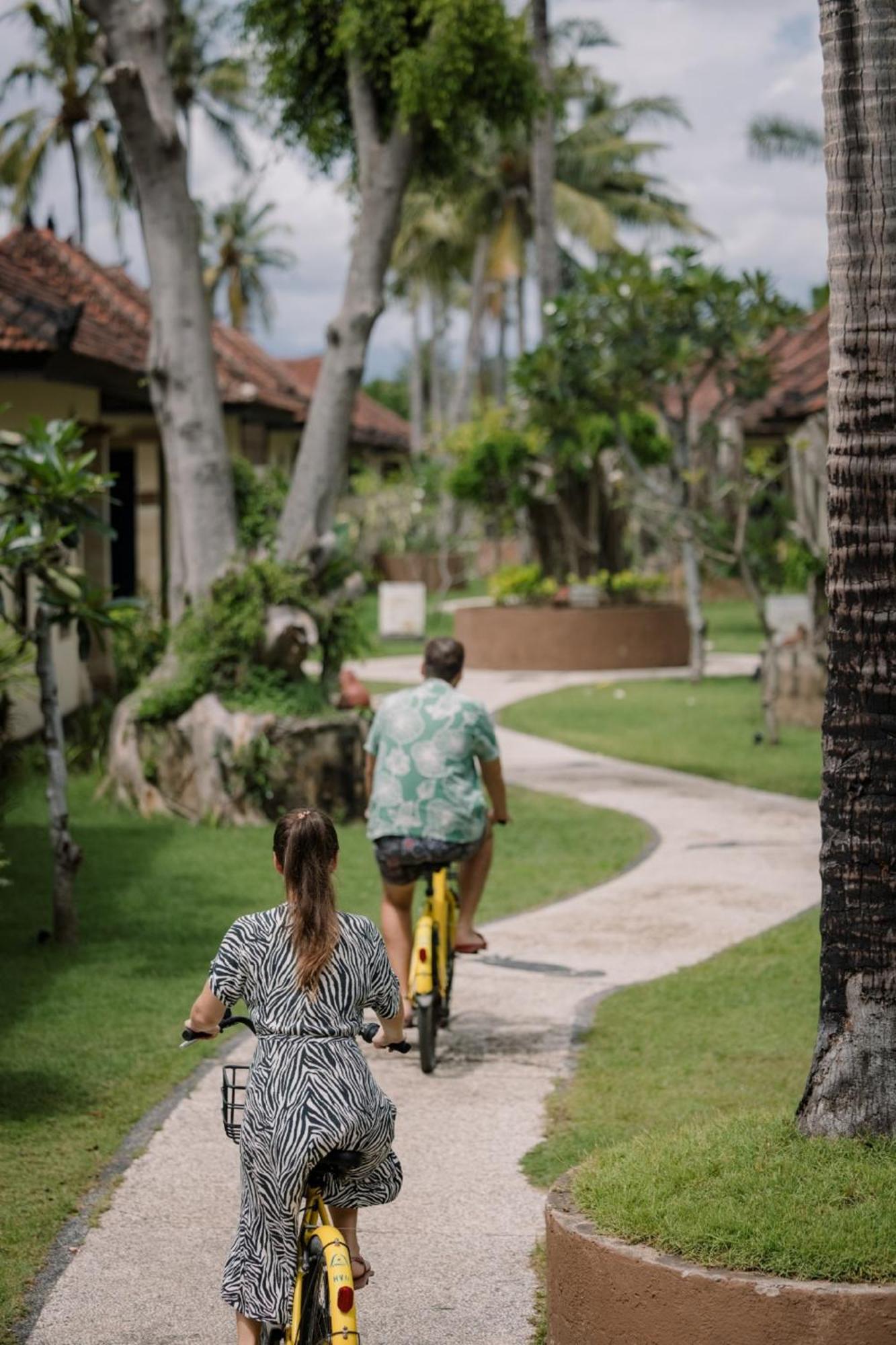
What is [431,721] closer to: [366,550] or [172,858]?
[172,858]

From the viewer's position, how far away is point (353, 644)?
13766 millimetres

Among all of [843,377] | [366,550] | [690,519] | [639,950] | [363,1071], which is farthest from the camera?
[366,550]

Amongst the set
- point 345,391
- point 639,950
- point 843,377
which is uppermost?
point 345,391

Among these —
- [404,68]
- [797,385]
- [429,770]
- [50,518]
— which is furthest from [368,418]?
[429,770]

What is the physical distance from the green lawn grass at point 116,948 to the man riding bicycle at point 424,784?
1.13 meters

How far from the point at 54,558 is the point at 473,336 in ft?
129

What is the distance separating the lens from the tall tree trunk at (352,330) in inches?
552

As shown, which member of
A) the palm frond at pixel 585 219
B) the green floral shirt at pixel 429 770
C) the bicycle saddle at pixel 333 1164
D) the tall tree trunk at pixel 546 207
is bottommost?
the bicycle saddle at pixel 333 1164

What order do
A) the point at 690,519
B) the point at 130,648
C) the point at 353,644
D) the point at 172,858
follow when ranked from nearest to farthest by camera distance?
the point at 172,858 < the point at 353,644 < the point at 130,648 < the point at 690,519

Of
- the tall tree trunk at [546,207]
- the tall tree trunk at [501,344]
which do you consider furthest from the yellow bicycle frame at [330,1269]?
the tall tree trunk at [501,344]

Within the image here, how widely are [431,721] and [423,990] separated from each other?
3.39 feet

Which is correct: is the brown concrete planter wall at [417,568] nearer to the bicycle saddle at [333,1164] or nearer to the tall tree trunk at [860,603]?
the tall tree trunk at [860,603]

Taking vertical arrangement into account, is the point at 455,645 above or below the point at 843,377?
below

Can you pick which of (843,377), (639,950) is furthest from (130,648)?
(843,377)
